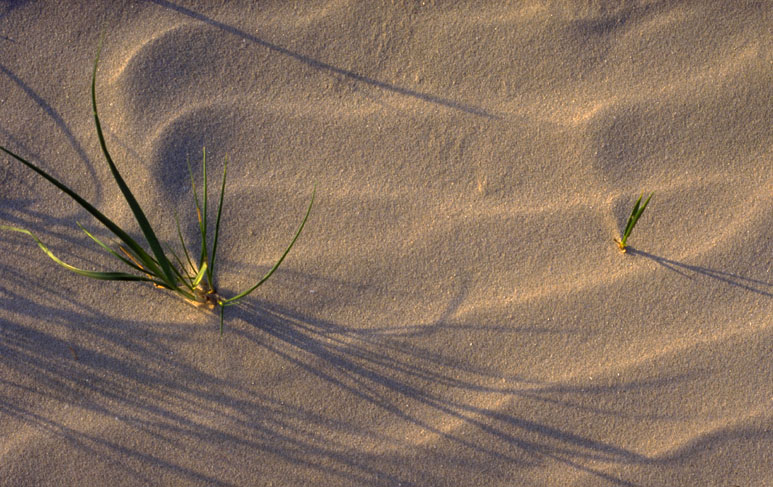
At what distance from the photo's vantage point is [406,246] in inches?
54.8

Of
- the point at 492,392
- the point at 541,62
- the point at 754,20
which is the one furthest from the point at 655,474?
the point at 754,20

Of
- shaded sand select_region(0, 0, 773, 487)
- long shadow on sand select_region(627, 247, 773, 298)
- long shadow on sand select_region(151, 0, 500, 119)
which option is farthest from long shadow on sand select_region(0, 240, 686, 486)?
long shadow on sand select_region(151, 0, 500, 119)

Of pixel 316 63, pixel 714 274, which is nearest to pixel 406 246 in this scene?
pixel 316 63

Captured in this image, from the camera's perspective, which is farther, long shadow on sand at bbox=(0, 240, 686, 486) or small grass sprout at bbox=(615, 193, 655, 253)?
long shadow on sand at bbox=(0, 240, 686, 486)

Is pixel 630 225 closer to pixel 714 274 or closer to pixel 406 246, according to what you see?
pixel 714 274

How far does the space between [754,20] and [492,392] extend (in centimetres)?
118

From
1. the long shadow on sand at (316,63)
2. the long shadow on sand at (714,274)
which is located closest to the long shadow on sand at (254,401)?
the long shadow on sand at (714,274)

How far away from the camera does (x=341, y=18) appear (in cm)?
144

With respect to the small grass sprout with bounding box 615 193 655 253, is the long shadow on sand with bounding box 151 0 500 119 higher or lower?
higher

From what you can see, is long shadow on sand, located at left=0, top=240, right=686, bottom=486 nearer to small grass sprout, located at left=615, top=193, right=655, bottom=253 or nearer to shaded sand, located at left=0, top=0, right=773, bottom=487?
shaded sand, located at left=0, top=0, right=773, bottom=487

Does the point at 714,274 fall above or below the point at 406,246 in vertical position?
above

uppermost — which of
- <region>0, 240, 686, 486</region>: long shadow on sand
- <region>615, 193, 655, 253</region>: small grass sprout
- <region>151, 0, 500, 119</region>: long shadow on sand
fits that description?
<region>151, 0, 500, 119</region>: long shadow on sand

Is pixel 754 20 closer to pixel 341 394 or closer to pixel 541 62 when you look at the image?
pixel 541 62

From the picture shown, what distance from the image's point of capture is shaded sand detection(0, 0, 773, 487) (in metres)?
1.37
